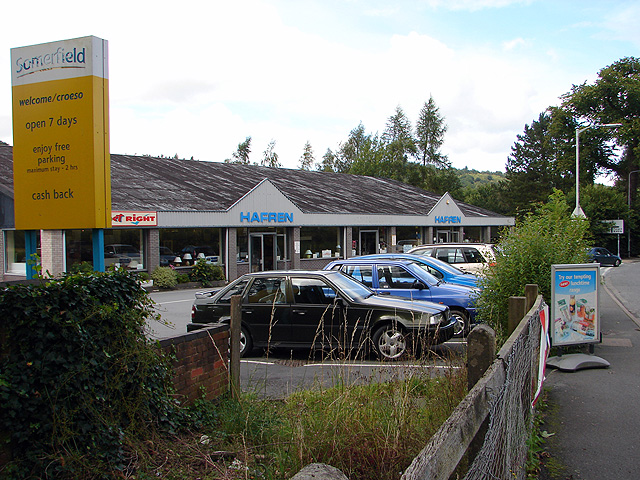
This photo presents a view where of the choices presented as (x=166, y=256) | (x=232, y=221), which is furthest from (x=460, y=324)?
(x=232, y=221)

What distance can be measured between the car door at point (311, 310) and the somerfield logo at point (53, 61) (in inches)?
207

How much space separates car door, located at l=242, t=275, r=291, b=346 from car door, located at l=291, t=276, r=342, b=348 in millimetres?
147

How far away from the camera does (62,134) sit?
609cm

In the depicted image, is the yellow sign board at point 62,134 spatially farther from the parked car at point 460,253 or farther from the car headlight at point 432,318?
the parked car at point 460,253

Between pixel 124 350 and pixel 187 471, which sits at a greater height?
pixel 124 350

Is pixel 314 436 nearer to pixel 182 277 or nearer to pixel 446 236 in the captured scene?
pixel 182 277

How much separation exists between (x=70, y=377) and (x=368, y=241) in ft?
109

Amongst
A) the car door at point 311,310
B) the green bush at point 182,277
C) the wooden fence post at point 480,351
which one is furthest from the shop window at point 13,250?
the wooden fence post at point 480,351

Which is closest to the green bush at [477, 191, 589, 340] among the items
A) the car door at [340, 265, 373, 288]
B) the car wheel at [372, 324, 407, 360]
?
the car wheel at [372, 324, 407, 360]

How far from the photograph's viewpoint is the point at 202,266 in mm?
25656

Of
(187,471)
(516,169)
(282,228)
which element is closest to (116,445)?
(187,471)

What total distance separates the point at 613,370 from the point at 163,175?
27505 millimetres

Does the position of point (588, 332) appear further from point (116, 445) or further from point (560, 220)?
point (116, 445)

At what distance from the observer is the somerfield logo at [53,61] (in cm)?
600
